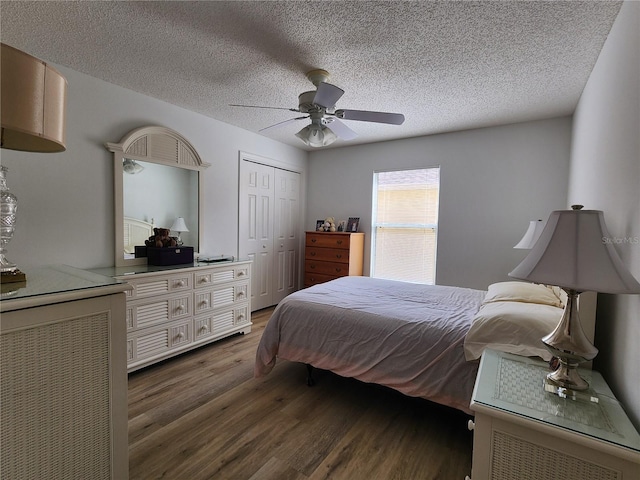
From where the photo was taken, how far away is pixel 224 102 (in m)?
3.03

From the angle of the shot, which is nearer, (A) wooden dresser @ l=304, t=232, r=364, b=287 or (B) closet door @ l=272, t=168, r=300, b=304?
(A) wooden dresser @ l=304, t=232, r=364, b=287

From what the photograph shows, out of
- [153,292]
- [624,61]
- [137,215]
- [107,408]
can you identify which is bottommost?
[107,408]

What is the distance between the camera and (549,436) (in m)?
1.00

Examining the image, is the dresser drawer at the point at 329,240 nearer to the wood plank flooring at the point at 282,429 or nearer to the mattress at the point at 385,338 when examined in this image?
the mattress at the point at 385,338

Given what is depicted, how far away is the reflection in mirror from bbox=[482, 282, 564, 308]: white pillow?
9.79ft

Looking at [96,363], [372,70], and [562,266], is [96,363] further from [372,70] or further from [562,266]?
[372,70]

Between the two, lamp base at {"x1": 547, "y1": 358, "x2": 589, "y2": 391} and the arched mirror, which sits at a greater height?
the arched mirror

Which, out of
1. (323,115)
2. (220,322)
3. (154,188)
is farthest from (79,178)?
(323,115)

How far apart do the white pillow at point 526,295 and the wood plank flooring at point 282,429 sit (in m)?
0.86

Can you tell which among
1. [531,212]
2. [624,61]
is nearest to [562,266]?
[624,61]

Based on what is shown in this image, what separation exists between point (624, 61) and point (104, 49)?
10.1ft

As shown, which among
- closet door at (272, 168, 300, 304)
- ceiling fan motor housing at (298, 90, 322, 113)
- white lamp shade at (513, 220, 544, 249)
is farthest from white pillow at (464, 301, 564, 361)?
closet door at (272, 168, 300, 304)

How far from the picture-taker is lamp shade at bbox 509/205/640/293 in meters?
1.01

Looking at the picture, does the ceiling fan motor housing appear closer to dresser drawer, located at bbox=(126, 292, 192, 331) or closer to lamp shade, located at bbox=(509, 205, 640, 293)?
lamp shade, located at bbox=(509, 205, 640, 293)
